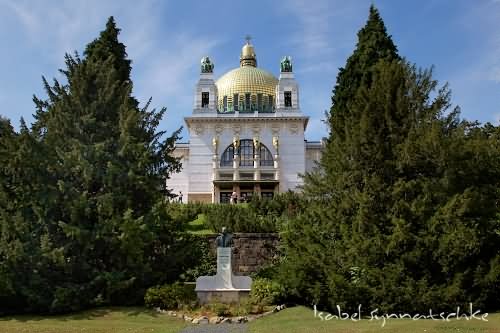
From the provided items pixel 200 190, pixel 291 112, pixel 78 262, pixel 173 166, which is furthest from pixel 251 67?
pixel 78 262

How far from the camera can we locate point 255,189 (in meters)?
56.6

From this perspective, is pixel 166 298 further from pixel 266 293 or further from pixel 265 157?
pixel 265 157

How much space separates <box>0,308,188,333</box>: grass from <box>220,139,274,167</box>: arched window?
1642 inches

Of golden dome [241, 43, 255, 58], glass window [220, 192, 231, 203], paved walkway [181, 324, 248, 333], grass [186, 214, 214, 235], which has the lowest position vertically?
paved walkway [181, 324, 248, 333]

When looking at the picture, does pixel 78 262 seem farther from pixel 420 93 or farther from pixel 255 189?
pixel 255 189

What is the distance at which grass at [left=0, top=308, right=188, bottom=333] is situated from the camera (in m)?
14.6

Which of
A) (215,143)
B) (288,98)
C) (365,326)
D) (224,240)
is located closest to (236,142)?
(215,143)

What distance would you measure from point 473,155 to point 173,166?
36.2ft

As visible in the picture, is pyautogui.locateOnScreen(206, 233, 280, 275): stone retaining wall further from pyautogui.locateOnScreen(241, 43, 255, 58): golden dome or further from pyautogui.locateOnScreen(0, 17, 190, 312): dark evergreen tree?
pyautogui.locateOnScreen(241, 43, 255, 58): golden dome

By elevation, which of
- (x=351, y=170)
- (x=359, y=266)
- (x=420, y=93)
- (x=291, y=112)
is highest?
(x=291, y=112)

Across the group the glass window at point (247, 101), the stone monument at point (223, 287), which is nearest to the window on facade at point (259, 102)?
the glass window at point (247, 101)

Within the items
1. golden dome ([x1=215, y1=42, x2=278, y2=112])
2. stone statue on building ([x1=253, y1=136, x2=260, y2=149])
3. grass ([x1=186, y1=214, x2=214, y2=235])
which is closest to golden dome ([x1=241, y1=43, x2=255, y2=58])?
golden dome ([x1=215, y1=42, x2=278, y2=112])

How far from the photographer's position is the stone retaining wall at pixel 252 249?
24969 millimetres

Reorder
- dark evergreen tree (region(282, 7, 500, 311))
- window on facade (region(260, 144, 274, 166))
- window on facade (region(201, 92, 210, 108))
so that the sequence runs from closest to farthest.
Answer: dark evergreen tree (region(282, 7, 500, 311)) < window on facade (region(260, 144, 274, 166)) < window on facade (region(201, 92, 210, 108))
